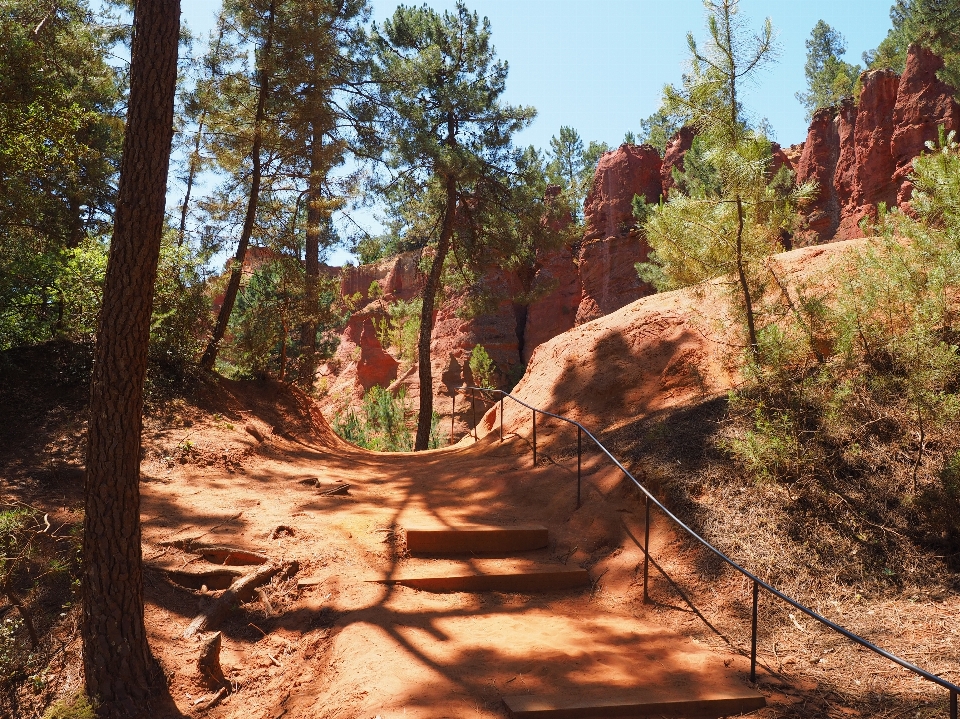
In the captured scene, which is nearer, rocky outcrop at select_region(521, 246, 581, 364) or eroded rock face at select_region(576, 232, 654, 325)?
eroded rock face at select_region(576, 232, 654, 325)

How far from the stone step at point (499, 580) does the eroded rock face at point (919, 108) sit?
21.7 m

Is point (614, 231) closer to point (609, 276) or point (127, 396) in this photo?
point (609, 276)

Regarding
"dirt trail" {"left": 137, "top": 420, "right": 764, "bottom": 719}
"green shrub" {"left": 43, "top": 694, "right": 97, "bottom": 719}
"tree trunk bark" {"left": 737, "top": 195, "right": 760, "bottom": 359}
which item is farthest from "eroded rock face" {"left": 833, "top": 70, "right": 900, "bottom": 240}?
"green shrub" {"left": 43, "top": 694, "right": 97, "bottom": 719}

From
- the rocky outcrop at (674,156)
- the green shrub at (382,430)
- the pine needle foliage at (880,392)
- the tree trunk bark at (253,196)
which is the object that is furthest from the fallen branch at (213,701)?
the rocky outcrop at (674,156)

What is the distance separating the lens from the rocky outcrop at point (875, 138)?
73.6 ft

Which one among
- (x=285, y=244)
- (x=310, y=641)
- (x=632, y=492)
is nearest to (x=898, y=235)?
(x=632, y=492)

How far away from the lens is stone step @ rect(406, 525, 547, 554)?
686 centimetres

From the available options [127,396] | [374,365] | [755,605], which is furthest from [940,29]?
[127,396]

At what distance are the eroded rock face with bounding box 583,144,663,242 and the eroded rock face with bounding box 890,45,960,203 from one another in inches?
385

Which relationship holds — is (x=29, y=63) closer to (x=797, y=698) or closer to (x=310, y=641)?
(x=310, y=641)

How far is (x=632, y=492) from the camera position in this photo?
7.54 meters

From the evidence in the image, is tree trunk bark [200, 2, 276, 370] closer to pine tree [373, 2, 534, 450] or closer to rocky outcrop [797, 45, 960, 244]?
pine tree [373, 2, 534, 450]

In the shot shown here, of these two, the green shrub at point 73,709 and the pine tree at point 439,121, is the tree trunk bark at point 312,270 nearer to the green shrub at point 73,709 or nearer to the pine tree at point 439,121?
the pine tree at point 439,121

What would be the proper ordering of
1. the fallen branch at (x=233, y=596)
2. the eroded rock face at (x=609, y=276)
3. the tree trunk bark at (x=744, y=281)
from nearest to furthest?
the fallen branch at (x=233, y=596), the tree trunk bark at (x=744, y=281), the eroded rock face at (x=609, y=276)
